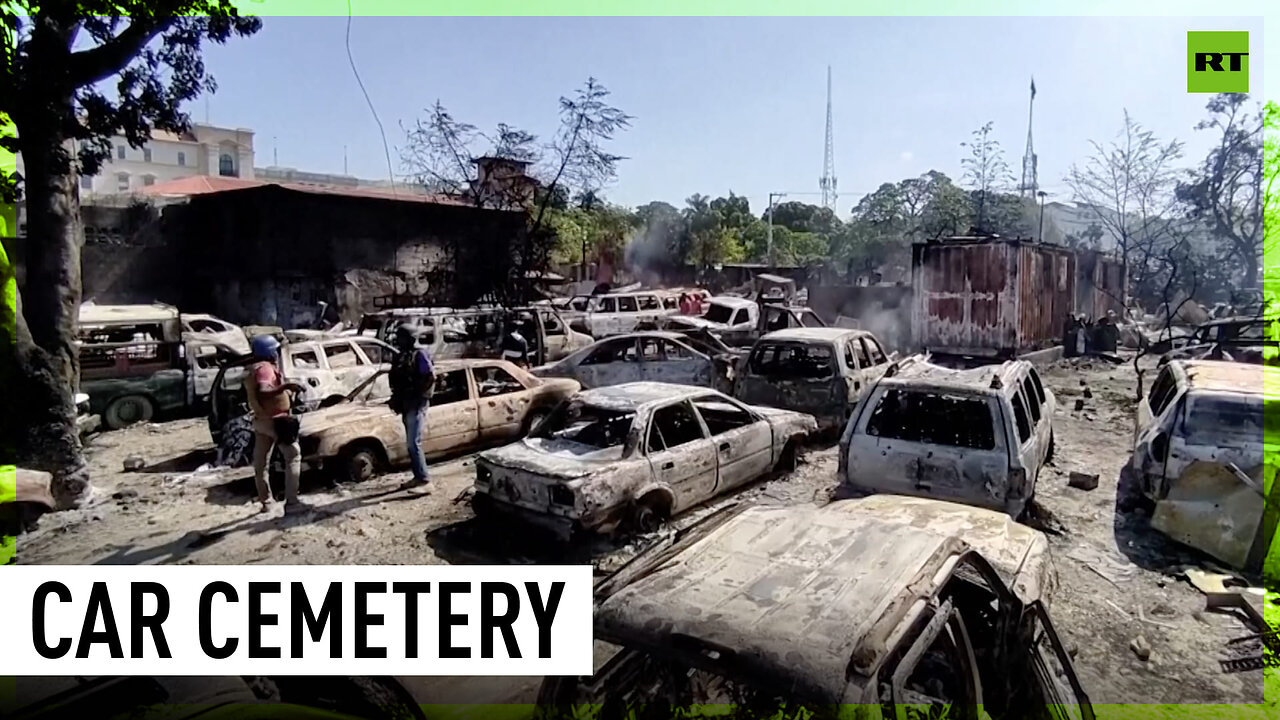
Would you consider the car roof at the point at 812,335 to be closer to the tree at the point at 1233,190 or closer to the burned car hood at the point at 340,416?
the burned car hood at the point at 340,416

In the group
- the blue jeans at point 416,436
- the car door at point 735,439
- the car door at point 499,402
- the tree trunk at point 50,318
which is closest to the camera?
the car door at point 735,439

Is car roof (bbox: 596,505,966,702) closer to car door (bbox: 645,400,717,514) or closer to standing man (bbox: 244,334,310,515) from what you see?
car door (bbox: 645,400,717,514)

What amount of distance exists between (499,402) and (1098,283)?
19.6 meters

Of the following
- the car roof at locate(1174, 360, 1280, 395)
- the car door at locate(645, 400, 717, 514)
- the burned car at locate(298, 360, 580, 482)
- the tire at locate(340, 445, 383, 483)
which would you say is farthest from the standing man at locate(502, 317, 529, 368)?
the car roof at locate(1174, 360, 1280, 395)

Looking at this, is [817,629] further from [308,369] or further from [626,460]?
[308,369]

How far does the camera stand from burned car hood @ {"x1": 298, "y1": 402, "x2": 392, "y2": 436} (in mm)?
7387

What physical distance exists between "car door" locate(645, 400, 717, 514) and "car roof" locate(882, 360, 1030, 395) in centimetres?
159

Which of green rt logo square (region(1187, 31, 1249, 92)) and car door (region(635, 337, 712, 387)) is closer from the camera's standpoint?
green rt logo square (region(1187, 31, 1249, 92))

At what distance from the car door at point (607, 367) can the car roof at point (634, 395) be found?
12.0ft

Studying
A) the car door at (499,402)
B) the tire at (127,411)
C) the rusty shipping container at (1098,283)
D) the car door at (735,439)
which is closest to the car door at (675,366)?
the car door at (499,402)

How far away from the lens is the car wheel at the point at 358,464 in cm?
758

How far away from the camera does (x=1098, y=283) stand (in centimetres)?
2178

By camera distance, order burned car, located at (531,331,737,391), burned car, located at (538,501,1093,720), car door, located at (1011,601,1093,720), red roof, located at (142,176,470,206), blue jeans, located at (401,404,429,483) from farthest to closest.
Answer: red roof, located at (142,176,470,206), burned car, located at (531,331,737,391), blue jeans, located at (401,404,429,483), car door, located at (1011,601,1093,720), burned car, located at (538,501,1093,720)

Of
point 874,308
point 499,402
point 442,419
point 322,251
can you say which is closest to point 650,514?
point 442,419
